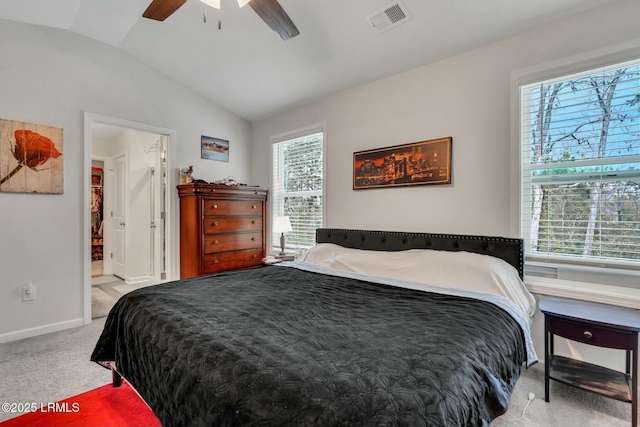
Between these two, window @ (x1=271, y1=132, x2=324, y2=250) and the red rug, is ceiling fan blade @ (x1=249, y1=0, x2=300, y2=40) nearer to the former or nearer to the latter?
window @ (x1=271, y1=132, x2=324, y2=250)

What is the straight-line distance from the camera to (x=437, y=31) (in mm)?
2424

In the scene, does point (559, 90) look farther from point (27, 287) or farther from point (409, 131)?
point (27, 287)

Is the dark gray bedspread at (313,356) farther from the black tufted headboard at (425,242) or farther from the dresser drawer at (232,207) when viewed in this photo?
the dresser drawer at (232,207)

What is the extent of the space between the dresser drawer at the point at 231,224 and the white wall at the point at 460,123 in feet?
4.23

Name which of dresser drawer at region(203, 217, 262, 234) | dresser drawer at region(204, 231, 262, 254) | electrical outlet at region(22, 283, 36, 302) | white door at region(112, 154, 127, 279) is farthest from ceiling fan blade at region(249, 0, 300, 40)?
white door at region(112, 154, 127, 279)

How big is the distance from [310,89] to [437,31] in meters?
1.51

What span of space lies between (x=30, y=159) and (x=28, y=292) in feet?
4.11

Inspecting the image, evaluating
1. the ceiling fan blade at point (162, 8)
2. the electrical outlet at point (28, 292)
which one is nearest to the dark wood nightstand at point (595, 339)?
the ceiling fan blade at point (162, 8)

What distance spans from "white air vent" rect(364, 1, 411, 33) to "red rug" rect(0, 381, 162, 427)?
3.07 meters

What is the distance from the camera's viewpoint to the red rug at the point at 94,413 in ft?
5.53

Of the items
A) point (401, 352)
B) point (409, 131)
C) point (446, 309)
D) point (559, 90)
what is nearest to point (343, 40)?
point (409, 131)

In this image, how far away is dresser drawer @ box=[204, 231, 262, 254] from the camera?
145 inches

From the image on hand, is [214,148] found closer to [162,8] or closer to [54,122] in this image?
[54,122]

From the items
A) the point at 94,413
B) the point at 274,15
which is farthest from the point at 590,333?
the point at 94,413
